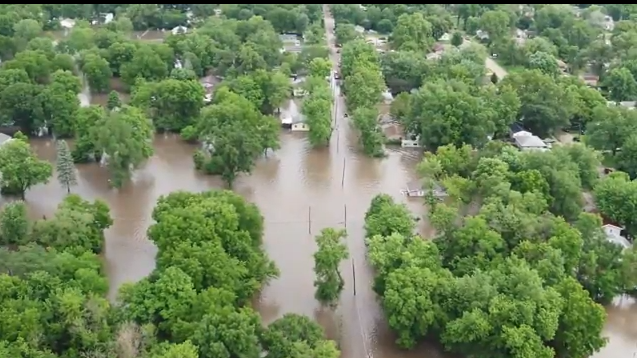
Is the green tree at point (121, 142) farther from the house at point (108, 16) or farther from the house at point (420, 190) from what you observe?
the house at point (108, 16)

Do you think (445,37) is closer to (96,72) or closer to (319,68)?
(319,68)

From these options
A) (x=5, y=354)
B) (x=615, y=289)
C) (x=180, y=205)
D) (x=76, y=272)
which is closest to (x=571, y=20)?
(x=615, y=289)

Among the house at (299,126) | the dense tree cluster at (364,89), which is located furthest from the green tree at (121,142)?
the dense tree cluster at (364,89)

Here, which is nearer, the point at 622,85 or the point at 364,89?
the point at 364,89

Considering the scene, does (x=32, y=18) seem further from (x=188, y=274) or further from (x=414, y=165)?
(x=188, y=274)

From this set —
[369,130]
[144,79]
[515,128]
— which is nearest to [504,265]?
[369,130]
